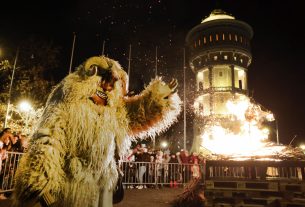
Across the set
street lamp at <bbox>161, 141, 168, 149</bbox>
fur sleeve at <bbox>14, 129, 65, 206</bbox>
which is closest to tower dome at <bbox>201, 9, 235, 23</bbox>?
street lamp at <bbox>161, 141, 168, 149</bbox>

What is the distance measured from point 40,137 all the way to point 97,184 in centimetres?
67

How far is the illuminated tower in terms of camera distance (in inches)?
1889

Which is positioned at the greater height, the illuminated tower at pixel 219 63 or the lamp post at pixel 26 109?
the illuminated tower at pixel 219 63

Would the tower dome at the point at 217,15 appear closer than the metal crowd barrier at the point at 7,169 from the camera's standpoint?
No

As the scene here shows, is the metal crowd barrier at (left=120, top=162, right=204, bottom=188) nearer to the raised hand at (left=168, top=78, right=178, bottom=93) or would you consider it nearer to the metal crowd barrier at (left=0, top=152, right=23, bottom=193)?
the metal crowd barrier at (left=0, top=152, right=23, bottom=193)

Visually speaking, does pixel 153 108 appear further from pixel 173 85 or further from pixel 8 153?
pixel 8 153

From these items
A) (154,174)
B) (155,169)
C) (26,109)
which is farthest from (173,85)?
(26,109)

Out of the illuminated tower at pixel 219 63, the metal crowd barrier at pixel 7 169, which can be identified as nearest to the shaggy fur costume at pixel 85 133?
the metal crowd barrier at pixel 7 169

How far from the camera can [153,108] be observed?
278cm

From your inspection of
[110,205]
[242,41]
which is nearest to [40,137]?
[110,205]

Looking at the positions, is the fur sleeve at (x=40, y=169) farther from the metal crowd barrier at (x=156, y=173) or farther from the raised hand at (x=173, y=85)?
the metal crowd barrier at (x=156, y=173)

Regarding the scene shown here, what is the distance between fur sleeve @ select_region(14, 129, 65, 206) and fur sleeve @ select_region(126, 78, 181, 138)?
2.96 feet

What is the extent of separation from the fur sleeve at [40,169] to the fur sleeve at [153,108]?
90 centimetres

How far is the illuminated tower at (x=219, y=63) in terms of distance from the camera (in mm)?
47969
